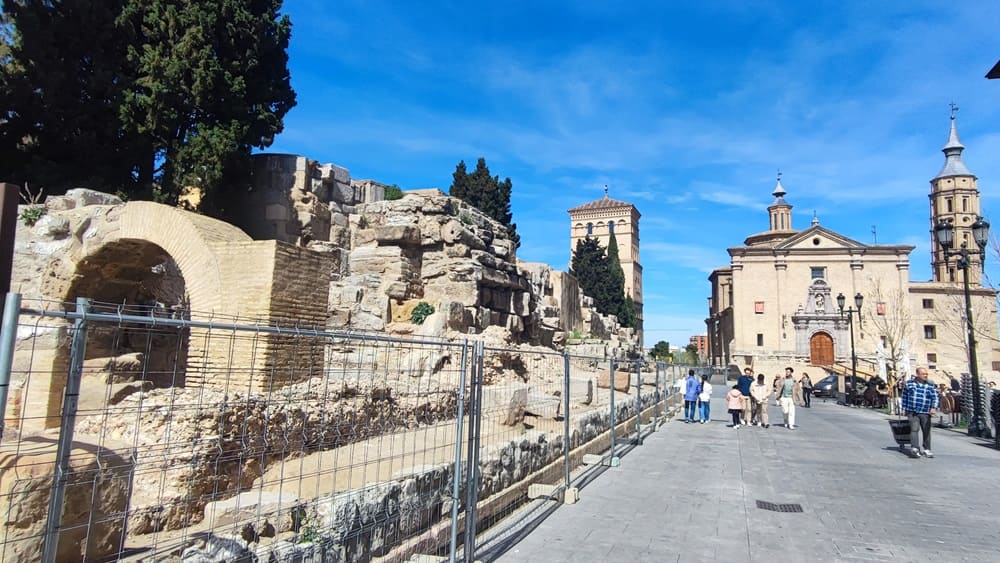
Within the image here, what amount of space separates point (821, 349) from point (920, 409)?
49.5m

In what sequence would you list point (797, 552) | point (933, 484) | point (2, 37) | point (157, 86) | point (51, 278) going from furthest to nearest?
point (2, 37), point (157, 86), point (51, 278), point (933, 484), point (797, 552)

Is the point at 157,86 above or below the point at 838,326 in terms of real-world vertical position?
above

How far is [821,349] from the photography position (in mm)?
54938

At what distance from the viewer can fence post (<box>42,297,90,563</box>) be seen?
7.60ft

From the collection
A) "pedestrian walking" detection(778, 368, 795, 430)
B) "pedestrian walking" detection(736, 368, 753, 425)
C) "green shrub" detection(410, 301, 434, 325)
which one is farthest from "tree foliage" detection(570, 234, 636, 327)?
"pedestrian walking" detection(778, 368, 795, 430)

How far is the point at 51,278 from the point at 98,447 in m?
9.98

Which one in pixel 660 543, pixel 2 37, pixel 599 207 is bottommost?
pixel 660 543

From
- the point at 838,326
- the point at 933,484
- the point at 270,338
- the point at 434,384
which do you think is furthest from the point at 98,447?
the point at 838,326

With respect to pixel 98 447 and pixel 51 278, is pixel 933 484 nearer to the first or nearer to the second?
pixel 98 447

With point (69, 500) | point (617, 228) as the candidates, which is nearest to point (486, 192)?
point (69, 500)

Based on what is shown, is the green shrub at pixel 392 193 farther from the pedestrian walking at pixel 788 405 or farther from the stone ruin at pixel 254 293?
the pedestrian walking at pixel 788 405

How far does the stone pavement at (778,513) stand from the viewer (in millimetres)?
5520

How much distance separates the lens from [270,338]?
344 inches

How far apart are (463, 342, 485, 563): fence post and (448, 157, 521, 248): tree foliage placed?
124 feet
